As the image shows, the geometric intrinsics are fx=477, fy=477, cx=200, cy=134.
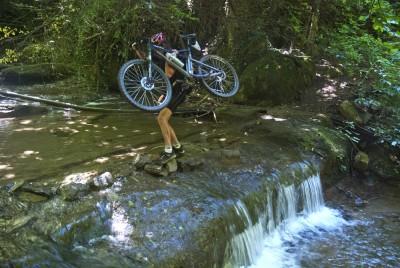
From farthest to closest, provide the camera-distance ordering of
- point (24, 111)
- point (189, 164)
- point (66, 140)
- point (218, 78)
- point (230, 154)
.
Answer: point (24, 111) < point (66, 140) < point (218, 78) < point (230, 154) < point (189, 164)

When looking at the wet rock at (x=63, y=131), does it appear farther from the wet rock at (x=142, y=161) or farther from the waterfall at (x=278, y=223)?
the waterfall at (x=278, y=223)

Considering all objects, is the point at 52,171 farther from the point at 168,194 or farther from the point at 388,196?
the point at 388,196

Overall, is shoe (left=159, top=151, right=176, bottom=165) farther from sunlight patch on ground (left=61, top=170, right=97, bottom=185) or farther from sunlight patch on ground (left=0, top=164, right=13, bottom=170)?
sunlight patch on ground (left=0, top=164, right=13, bottom=170)

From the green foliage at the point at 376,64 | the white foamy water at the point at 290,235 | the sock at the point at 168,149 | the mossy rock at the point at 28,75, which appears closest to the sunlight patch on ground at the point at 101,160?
the sock at the point at 168,149

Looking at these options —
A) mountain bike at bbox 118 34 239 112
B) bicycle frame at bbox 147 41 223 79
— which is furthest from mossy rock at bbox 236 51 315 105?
mountain bike at bbox 118 34 239 112

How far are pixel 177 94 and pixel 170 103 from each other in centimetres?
17

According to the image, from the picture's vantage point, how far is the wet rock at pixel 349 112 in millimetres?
10281

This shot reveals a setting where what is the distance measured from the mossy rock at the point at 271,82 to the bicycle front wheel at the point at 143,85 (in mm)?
5024

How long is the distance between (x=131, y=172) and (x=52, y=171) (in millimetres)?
1099

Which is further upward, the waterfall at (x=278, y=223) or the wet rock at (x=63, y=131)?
the wet rock at (x=63, y=131)

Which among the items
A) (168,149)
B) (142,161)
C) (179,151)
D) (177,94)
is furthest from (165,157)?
(177,94)

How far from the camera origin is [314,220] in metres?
7.93

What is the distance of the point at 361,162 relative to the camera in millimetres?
9438

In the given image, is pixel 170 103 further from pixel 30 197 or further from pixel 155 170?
pixel 30 197
